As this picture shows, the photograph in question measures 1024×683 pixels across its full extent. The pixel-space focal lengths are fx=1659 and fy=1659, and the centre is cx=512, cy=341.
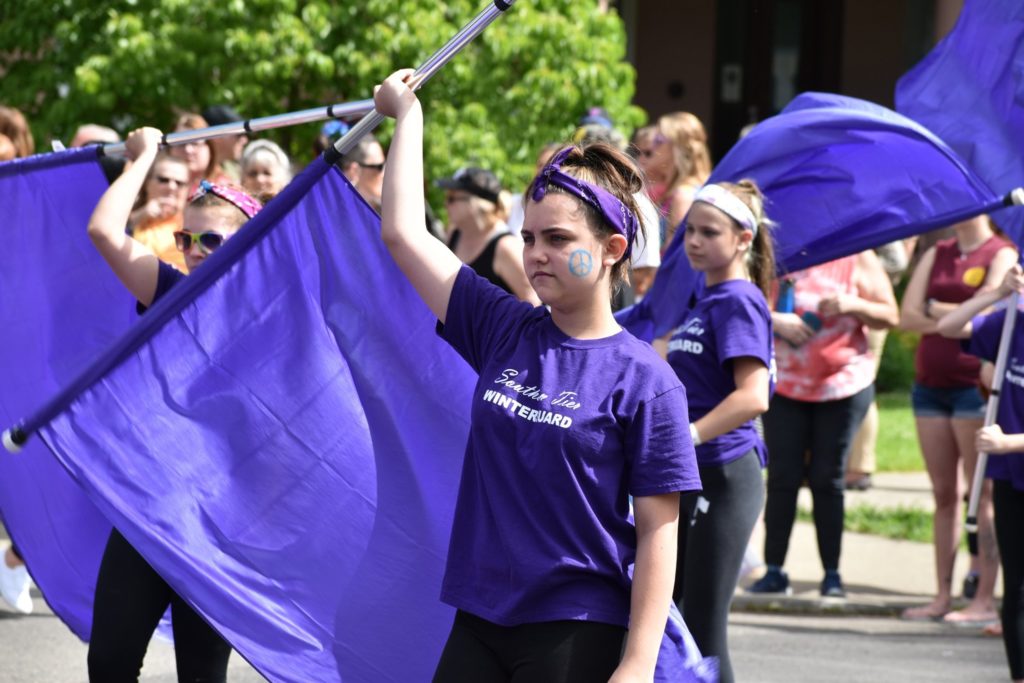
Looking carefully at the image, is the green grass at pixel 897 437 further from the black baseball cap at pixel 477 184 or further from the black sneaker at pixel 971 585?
the black baseball cap at pixel 477 184

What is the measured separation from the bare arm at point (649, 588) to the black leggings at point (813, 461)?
16.5ft

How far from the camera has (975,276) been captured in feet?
26.2

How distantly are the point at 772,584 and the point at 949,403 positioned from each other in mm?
1297

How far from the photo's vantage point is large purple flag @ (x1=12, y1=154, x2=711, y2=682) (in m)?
4.16

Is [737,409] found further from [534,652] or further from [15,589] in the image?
[15,589]

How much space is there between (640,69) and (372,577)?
1801 centimetres

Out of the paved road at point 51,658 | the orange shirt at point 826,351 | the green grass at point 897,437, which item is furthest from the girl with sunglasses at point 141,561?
the green grass at point 897,437

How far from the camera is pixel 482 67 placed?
12602 mm

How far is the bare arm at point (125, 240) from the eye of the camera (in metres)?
4.85

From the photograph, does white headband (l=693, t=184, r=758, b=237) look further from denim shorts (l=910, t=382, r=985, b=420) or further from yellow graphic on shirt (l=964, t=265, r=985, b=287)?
denim shorts (l=910, t=382, r=985, b=420)

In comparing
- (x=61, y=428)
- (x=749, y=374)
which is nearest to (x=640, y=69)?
(x=749, y=374)

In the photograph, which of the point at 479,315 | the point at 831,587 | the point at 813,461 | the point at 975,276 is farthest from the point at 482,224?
the point at 479,315

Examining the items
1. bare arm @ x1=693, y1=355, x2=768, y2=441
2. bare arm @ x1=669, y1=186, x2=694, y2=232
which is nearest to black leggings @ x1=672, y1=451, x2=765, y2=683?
bare arm @ x1=693, y1=355, x2=768, y2=441

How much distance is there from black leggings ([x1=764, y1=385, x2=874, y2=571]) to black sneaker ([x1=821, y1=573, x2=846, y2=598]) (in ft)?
0.16
